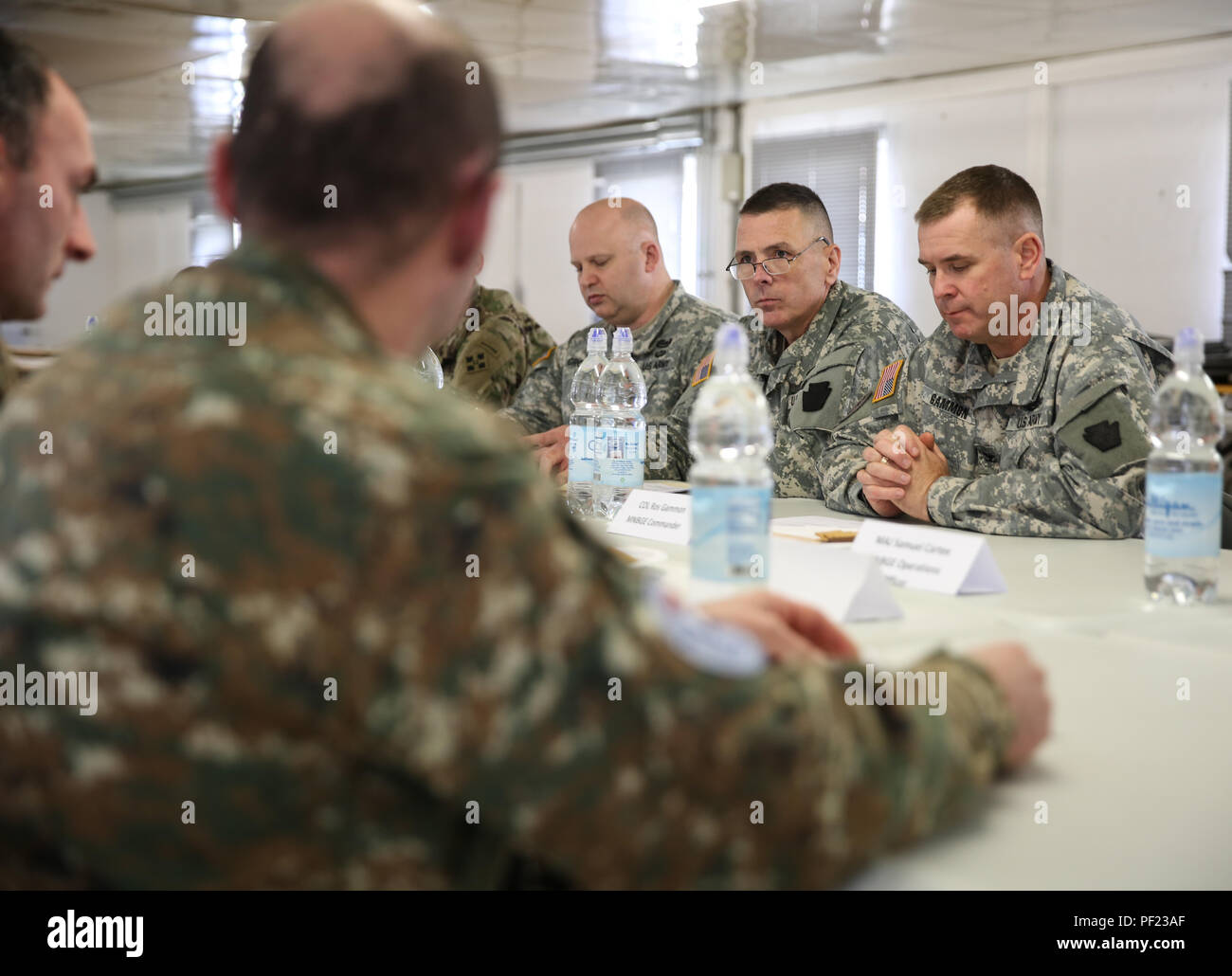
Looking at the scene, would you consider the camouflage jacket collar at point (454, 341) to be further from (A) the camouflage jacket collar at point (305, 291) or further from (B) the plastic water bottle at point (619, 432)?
(A) the camouflage jacket collar at point (305, 291)

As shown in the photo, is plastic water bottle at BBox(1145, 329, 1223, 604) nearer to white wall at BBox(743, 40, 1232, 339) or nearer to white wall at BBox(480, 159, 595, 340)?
white wall at BBox(743, 40, 1232, 339)

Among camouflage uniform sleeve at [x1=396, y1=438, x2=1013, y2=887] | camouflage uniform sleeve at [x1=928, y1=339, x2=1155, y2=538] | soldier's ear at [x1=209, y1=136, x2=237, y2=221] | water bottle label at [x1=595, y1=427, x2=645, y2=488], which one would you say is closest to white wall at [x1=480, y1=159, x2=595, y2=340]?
water bottle label at [x1=595, y1=427, x2=645, y2=488]

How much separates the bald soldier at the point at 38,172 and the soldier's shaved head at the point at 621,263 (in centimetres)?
267

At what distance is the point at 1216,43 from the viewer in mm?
5949

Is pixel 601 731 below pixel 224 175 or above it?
below

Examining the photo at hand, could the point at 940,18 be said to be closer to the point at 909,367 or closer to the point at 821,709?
the point at 909,367

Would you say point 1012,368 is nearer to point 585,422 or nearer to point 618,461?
point 618,461

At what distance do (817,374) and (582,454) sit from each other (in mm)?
711

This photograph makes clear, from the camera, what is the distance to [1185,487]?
1.53m

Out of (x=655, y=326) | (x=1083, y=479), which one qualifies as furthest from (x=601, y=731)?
(x=655, y=326)

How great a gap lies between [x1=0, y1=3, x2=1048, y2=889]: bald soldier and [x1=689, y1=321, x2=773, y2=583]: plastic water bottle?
78 cm

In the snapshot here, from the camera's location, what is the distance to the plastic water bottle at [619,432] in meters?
2.68
